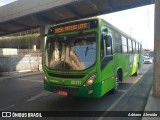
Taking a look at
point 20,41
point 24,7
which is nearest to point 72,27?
point 24,7

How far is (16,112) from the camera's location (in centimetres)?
700

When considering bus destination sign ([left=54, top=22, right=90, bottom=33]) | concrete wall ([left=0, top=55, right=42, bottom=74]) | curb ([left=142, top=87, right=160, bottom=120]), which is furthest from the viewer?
concrete wall ([left=0, top=55, right=42, bottom=74])

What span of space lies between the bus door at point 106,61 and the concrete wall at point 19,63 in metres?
15.0

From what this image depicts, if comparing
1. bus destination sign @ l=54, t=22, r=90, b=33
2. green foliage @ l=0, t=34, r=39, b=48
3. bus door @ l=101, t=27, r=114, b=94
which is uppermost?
green foliage @ l=0, t=34, r=39, b=48

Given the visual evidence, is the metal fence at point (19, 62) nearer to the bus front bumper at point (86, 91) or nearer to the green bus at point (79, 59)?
the green bus at point (79, 59)

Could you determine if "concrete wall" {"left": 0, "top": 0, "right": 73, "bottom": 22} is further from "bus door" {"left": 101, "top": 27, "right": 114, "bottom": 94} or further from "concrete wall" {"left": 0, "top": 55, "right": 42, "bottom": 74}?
"bus door" {"left": 101, "top": 27, "right": 114, "bottom": 94}

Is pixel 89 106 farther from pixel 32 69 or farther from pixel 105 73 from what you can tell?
pixel 32 69

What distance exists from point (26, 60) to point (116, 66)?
55.5 ft

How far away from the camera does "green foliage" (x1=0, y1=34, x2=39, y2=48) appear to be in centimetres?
→ 6481

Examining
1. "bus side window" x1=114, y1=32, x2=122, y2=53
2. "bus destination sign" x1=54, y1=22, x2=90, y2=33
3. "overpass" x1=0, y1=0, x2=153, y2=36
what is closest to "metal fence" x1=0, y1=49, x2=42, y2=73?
"overpass" x1=0, y1=0, x2=153, y2=36

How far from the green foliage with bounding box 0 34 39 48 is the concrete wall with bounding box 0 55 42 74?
37.1m

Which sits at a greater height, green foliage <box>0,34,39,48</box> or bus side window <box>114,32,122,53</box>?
green foliage <box>0,34,39,48</box>

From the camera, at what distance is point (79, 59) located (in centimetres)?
710

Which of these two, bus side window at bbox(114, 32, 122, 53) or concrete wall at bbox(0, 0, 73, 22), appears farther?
concrete wall at bbox(0, 0, 73, 22)
